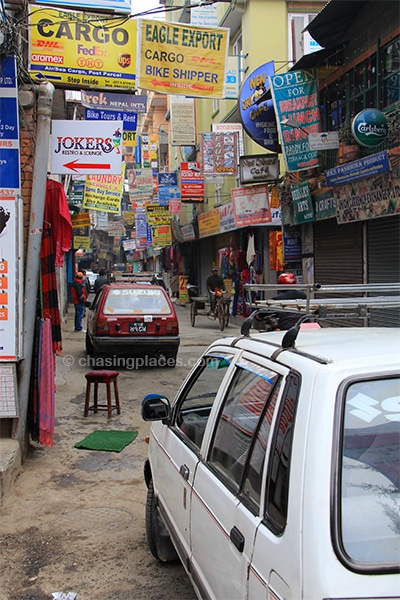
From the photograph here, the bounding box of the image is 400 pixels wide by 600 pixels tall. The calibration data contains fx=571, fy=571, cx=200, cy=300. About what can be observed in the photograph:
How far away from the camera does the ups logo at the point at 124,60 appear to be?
7435mm

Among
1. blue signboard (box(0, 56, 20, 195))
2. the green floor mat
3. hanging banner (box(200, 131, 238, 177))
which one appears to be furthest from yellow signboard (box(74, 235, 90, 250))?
blue signboard (box(0, 56, 20, 195))

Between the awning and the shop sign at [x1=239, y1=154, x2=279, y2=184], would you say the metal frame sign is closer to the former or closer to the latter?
the awning

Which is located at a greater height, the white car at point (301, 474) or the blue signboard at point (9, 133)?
the blue signboard at point (9, 133)

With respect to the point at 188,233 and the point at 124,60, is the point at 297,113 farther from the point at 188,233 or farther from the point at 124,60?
the point at 188,233

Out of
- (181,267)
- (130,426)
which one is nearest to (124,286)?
(130,426)

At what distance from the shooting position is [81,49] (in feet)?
23.6

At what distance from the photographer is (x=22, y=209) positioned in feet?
19.2

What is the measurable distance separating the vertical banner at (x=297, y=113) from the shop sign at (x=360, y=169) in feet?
2.90

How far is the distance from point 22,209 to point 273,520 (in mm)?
A: 4675

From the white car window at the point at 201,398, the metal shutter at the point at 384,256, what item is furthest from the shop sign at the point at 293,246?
the white car window at the point at 201,398

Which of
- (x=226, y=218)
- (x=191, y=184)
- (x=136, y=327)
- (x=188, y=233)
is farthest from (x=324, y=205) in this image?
(x=188, y=233)

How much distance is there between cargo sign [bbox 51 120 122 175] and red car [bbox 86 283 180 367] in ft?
15.5

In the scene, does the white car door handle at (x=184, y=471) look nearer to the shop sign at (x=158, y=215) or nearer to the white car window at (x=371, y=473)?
the white car window at (x=371, y=473)

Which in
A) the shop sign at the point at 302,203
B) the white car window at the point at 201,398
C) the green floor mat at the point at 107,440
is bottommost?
the green floor mat at the point at 107,440
